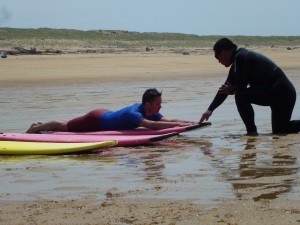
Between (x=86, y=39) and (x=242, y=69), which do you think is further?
(x=86, y=39)

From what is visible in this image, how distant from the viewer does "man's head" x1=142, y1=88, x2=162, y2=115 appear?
7.59m

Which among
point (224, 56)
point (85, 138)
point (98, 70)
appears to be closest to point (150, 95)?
point (85, 138)

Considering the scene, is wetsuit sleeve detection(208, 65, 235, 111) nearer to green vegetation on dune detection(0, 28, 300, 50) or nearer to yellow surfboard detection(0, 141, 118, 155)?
yellow surfboard detection(0, 141, 118, 155)

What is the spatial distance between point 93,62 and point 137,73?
187 inches

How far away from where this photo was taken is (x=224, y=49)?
788cm

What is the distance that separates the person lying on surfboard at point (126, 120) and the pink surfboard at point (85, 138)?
0.31 meters

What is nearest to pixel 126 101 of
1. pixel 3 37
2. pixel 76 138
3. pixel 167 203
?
pixel 76 138

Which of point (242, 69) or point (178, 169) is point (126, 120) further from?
point (178, 169)

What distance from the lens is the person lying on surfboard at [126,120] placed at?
7.65 meters

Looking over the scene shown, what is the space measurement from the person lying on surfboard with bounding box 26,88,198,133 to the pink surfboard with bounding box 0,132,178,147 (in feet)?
1.01

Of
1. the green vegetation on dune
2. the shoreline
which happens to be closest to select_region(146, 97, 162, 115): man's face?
the shoreline

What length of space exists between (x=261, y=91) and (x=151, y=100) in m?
1.32

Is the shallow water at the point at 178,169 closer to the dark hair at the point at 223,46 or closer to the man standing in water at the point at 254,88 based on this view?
the man standing in water at the point at 254,88

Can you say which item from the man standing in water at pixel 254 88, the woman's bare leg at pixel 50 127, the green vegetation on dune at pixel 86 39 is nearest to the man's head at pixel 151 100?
the man standing in water at pixel 254 88
